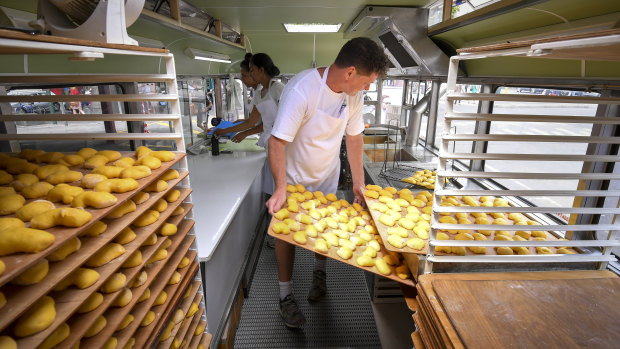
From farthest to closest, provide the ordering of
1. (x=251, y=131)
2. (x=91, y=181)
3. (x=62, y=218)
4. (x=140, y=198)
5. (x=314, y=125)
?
(x=251, y=131)
(x=314, y=125)
(x=140, y=198)
(x=91, y=181)
(x=62, y=218)

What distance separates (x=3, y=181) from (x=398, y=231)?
1.59 meters

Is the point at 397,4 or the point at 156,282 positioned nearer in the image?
the point at 156,282

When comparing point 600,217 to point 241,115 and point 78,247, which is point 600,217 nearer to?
point 78,247

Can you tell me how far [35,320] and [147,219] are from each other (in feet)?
1.48

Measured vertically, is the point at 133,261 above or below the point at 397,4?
below

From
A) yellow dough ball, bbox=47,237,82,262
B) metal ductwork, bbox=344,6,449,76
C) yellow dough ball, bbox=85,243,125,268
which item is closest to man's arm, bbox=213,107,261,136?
metal ductwork, bbox=344,6,449,76

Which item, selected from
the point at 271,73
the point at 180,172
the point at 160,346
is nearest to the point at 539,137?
the point at 180,172

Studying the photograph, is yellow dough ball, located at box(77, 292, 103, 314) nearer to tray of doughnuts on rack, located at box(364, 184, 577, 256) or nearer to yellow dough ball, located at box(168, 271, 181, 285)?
yellow dough ball, located at box(168, 271, 181, 285)

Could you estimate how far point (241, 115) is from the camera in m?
6.73

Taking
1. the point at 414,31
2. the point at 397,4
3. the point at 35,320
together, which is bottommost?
the point at 35,320

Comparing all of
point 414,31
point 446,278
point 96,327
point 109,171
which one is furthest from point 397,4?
point 96,327

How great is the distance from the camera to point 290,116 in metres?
2.14

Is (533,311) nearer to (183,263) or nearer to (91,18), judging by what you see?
(183,263)

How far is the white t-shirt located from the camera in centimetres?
216
